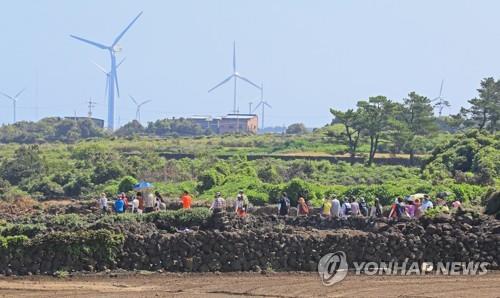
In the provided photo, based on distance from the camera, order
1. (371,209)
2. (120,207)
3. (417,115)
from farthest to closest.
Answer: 1. (417,115)
2. (371,209)
3. (120,207)

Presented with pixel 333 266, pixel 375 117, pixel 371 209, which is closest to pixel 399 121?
pixel 375 117

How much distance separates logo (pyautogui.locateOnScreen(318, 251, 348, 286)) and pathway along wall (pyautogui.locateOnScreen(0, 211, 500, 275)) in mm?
154

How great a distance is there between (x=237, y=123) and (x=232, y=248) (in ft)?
538

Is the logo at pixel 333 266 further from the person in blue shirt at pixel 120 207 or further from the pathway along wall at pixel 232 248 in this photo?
the person in blue shirt at pixel 120 207

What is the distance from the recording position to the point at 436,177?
2109 inches

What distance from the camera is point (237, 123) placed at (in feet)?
620

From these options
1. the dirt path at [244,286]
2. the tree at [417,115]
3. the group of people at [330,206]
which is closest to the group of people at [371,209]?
the group of people at [330,206]

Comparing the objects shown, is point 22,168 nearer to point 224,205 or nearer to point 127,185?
point 127,185

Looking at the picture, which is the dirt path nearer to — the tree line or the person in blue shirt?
the person in blue shirt

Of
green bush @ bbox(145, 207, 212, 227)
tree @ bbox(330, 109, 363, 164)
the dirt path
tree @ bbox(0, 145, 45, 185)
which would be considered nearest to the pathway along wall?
the dirt path

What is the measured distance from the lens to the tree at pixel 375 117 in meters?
77.6

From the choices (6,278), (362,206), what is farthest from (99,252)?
(362,206)

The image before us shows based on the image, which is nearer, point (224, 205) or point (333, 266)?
point (333, 266)

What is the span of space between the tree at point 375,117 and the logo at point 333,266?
50.7 meters
